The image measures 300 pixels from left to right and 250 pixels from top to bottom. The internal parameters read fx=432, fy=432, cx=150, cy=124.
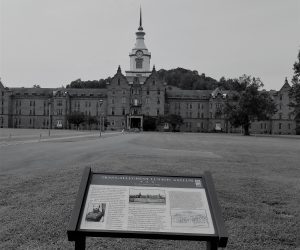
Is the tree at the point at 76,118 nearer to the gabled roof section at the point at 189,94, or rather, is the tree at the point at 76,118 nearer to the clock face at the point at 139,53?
the gabled roof section at the point at 189,94

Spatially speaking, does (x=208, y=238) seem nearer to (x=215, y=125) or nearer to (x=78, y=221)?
(x=78, y=221)

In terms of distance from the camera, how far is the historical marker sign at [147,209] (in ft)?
16.6

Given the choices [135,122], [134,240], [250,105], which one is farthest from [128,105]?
[134,240]

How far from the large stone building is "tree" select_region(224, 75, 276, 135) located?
36263 mm

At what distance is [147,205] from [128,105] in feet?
405

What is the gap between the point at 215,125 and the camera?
133500 mm

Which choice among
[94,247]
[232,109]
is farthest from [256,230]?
[232,109]

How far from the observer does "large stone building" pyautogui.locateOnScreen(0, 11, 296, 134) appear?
421 feet

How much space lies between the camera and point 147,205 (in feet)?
17.8

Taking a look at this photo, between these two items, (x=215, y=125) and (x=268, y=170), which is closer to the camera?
(x=268, y=170)

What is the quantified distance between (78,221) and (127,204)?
2.10 ft

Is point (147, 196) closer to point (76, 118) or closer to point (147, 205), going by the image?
point (147, 205)

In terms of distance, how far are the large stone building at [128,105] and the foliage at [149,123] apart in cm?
246

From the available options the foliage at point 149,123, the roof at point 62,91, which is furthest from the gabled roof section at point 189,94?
the roof at point 62,91
